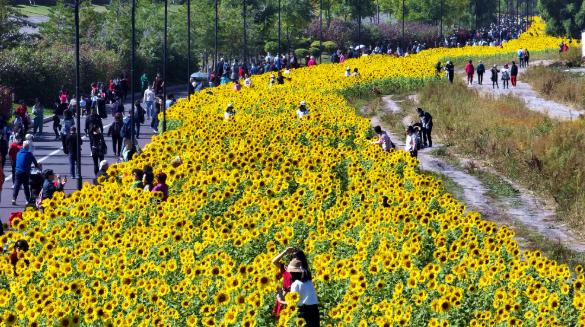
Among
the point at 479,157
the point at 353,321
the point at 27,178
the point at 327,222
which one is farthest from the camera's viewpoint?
the point at 479,157

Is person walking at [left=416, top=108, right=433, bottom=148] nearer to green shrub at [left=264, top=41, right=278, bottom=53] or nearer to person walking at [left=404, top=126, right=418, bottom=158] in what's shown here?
person walking at [left=404, top=126, right=418, bottom=158]

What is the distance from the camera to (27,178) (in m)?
25.0

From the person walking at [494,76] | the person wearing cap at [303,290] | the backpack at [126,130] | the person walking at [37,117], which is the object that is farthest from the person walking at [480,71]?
the person wearing cap at [303,290]

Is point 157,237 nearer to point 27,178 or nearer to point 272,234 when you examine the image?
point 272,234

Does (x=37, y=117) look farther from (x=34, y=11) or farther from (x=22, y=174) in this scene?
(x=34, y=11)

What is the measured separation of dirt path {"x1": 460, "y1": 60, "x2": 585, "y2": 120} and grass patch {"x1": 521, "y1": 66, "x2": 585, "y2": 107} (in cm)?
36

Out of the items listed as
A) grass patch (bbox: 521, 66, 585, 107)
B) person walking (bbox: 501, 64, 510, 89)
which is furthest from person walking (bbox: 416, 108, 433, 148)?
person walking (bbox: 501, 64, 510, 89)

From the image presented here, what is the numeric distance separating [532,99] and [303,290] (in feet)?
137

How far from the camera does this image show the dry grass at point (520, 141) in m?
26.4

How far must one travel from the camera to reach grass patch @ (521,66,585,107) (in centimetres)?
5156

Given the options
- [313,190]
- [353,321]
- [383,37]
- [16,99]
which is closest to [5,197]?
[313,190]

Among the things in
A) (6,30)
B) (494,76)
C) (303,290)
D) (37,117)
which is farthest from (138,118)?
(303,290)

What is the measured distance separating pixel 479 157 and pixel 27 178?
12.8 m

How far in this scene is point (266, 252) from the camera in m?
15.8
